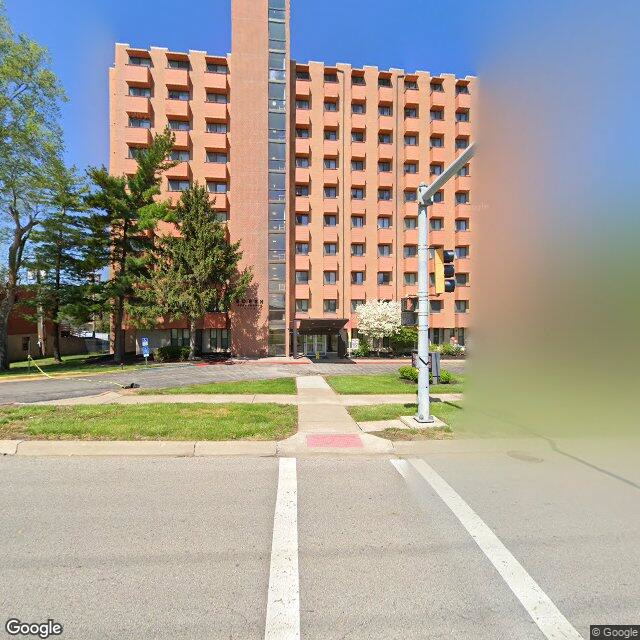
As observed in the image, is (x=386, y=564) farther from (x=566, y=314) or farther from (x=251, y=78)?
(x=251, y=78)

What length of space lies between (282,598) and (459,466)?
362cm

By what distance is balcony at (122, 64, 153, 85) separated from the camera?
30.7m

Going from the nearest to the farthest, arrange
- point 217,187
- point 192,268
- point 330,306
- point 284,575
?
point 284,575 → point 192,268 → point 217,187 → point 330,306

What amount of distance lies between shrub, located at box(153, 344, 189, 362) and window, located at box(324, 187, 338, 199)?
19.2 meters

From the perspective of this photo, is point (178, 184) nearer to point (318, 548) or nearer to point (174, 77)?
point (174, 77)

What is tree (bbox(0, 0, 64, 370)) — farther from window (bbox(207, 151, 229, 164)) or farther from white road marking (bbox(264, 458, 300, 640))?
white road marking (bbox(264, 458, 300, 640))

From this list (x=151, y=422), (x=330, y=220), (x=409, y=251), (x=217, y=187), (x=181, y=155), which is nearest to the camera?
(x=151, y=422)

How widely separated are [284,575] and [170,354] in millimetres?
26918

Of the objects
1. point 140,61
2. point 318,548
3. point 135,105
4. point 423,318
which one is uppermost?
point 140,61

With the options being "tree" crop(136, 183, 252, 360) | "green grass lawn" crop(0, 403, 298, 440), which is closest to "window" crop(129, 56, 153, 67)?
"tree" crop(136, 183, 252, 360)

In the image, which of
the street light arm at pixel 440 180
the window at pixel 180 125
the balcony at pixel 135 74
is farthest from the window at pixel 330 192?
the street light arm at pixel 440 180

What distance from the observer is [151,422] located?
7.24m

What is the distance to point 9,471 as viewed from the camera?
4.95m

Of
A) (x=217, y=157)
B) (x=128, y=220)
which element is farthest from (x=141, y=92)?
(x=128, y=220)
